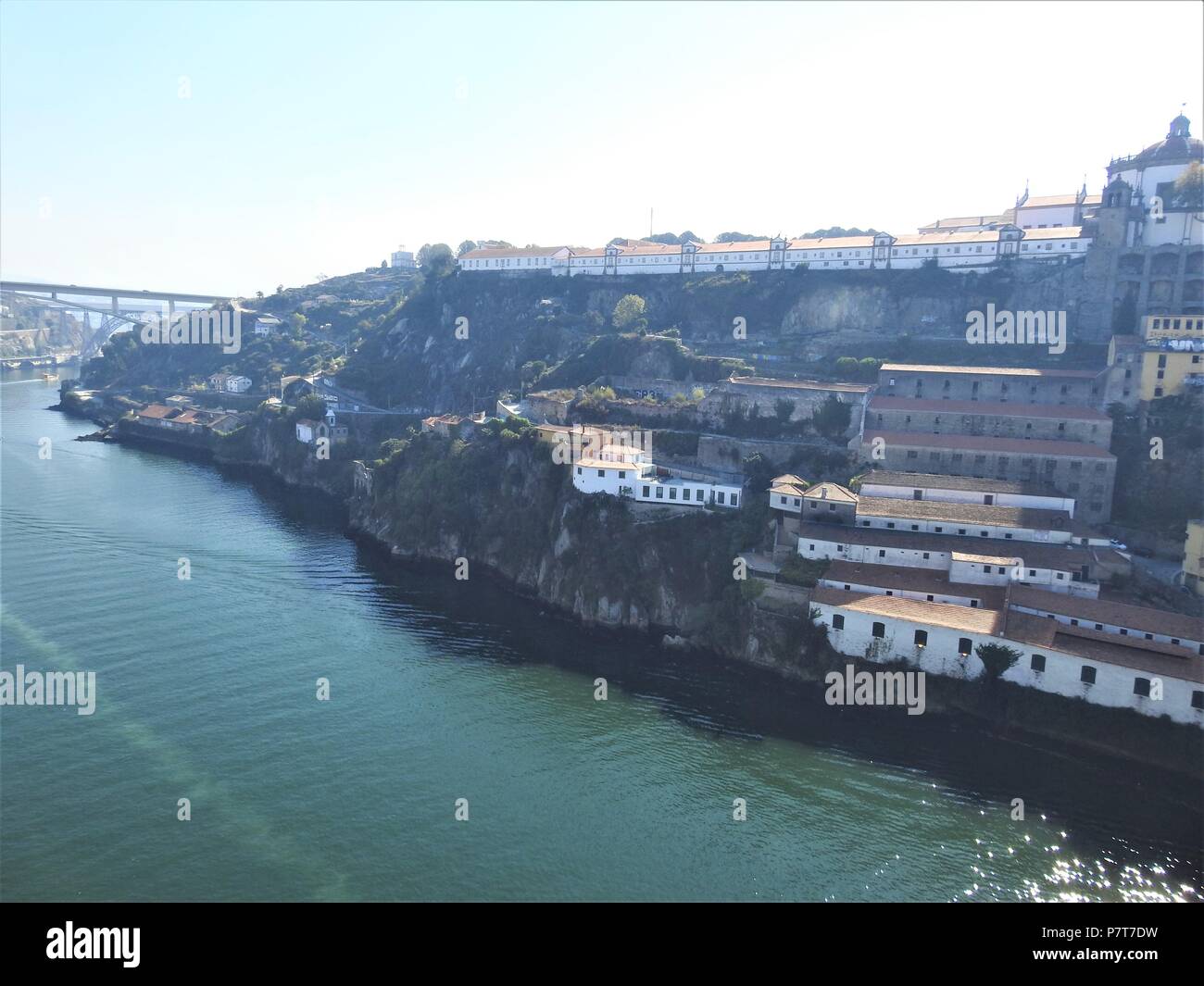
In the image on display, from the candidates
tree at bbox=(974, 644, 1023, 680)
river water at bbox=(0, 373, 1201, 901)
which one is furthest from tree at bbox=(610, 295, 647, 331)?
tree at bbox=(974, 644, 1023, 680)

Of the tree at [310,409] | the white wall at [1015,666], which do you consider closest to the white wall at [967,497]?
the white wall at [1015,666]

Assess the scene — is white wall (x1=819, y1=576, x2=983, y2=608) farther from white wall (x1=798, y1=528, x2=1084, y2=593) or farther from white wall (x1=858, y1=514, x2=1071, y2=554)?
white wall (x1=858, y1=514, x2=1071, y2=554)

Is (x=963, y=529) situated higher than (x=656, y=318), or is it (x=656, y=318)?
(x=656, y=318)
